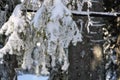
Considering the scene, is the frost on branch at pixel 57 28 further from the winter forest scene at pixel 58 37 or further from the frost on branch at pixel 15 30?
the frost on branch at pixel 15 30

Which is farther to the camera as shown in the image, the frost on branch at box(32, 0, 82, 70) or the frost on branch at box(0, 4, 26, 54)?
the frost on branch at box(0, 4, 26, 54)

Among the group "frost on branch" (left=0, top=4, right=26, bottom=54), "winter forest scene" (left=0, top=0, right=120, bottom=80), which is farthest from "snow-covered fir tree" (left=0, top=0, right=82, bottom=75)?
"frost on branch" (left=0, top=4, right=26, bottom=54)

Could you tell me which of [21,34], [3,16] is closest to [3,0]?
[3,16]

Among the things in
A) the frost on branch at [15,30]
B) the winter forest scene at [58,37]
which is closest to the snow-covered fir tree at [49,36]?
the winter forest scene at [58,37]

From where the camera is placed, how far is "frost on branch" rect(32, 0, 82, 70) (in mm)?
4680

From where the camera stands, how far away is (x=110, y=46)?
1126 cm

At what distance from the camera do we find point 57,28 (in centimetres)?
467

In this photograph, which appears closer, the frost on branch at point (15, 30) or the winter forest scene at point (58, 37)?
the winter forest scene at point (58, 37)

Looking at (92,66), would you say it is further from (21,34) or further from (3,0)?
(3,0)

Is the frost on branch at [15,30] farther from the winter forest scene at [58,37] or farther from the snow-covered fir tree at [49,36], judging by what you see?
the snow-covered fir tree at [49,36]

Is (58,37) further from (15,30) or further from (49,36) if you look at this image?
(15,30)

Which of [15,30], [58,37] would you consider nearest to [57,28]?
[58,37]

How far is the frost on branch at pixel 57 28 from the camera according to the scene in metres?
4.68

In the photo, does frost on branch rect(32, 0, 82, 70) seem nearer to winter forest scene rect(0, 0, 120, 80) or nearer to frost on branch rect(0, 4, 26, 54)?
winter forest scene rect(0, 0, 120, 80)
